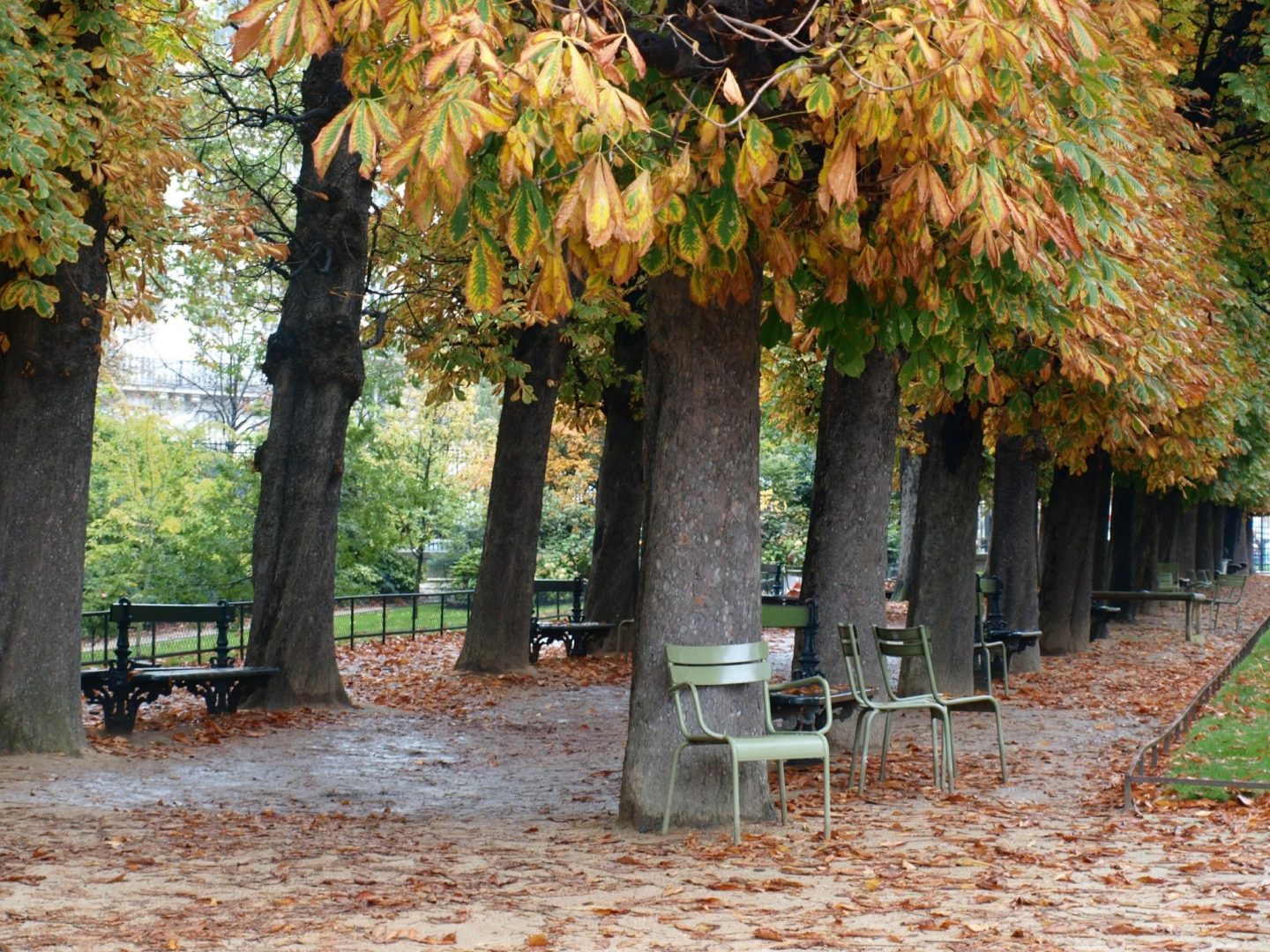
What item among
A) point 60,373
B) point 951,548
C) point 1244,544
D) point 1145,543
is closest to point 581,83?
point 60,373

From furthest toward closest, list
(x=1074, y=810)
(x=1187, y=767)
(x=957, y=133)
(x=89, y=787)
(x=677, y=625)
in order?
(x=1187, y=767) < (x=89, y=787) < (x=1074, y=810) < (x=677, y=625) < (x=957, y=133)

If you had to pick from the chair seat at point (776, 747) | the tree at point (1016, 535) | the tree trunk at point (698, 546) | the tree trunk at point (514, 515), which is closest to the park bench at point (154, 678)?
the tree trunk at point (514, 515)

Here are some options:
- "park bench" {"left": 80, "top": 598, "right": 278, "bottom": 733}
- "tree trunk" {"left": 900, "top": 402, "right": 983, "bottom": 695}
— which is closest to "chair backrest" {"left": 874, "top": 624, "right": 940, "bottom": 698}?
"tree trunk" {"left": 900, "top": 402, "right": 983, "bottom": 695}

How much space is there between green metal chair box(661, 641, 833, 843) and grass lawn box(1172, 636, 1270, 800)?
9.12 feet

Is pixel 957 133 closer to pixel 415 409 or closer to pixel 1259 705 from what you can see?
pixel 1259 705

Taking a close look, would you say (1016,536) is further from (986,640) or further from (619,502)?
(619,502)

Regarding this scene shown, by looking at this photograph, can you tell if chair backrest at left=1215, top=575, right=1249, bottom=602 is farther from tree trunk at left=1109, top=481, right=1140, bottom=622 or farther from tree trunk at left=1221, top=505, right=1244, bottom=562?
tree trunk at left=1221, top=505, right=1244, bottom=562

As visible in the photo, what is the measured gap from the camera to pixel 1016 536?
19406 millimetres

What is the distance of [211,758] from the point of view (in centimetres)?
1178

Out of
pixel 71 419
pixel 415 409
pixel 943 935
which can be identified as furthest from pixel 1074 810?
pixel 415 409

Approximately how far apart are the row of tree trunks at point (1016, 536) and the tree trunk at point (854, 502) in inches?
269

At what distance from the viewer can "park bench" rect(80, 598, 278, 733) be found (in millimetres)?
12930

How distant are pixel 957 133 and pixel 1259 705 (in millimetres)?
10900

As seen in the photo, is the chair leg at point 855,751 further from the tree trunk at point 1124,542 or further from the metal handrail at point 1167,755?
the tree trunk at point 1124,542
